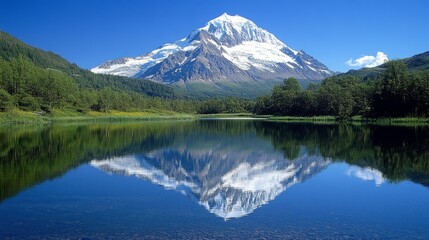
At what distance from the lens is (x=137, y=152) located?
4584 cm

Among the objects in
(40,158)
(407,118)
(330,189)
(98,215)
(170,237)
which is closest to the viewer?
(170,237)

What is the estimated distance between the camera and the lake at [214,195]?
16766 millimetres

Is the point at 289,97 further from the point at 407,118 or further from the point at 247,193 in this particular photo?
the point at 247,193

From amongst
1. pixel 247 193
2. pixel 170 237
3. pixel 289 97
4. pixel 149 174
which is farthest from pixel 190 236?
pixel 289 97

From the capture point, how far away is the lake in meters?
16.8

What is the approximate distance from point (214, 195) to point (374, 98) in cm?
11503

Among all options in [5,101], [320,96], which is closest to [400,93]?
[320,96]

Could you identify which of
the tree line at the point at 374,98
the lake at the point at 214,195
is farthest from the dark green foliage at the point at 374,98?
the lake at the point at 214,195

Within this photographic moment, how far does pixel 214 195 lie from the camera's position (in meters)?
23.6

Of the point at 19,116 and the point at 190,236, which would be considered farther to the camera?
the point at 19,116

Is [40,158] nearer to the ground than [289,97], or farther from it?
nearer to the ground

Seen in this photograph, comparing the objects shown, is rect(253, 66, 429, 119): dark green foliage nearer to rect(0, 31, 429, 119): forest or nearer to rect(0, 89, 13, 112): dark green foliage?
rect(0, 31, 429, 119): forest

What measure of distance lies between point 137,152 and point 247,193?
2446cm

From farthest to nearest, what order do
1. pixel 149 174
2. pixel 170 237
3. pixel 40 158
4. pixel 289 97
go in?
pixel 289 97 < pixel 40 158 < pixel 149 174 < pixel 170 237
